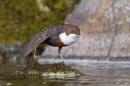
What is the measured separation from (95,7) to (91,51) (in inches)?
59.8

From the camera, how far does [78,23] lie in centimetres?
1725

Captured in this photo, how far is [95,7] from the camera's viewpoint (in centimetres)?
1708

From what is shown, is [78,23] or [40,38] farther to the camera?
[78,23]

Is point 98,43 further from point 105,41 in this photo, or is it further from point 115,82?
point 115,82

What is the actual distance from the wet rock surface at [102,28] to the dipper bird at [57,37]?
13.7ft

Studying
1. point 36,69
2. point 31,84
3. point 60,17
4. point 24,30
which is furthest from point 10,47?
point 31,84

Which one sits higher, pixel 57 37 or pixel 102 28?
pixel 102 28

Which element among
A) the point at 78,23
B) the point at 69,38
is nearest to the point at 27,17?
the point at 78,23

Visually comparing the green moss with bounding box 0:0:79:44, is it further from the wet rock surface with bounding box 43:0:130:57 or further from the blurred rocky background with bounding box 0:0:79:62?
the wet rock surface with bounding box 43:0:130:57

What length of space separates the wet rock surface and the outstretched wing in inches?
163

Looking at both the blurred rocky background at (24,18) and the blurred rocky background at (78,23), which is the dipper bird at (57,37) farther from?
the blurred rocky background at (24,18)

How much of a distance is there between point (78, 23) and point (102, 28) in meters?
1.03

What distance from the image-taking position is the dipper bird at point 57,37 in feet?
37.4

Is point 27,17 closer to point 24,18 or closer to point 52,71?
point 24,18
